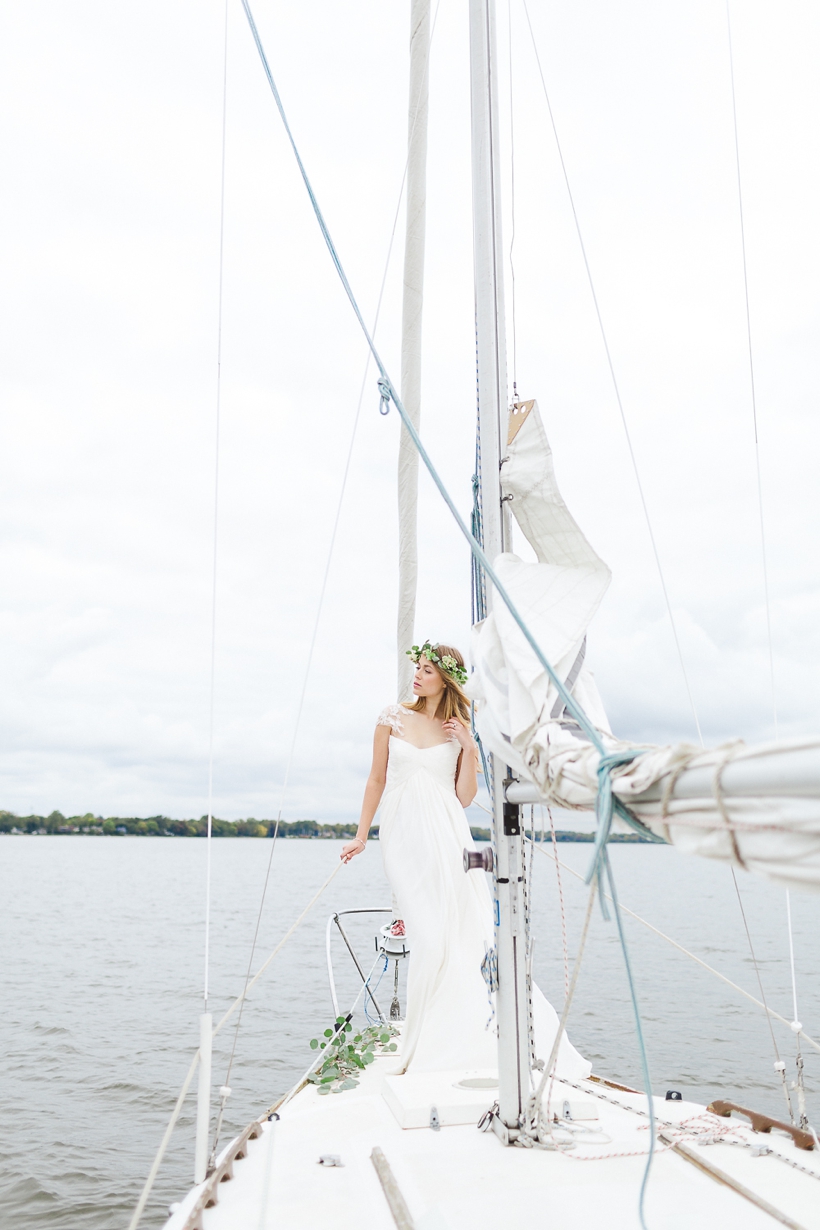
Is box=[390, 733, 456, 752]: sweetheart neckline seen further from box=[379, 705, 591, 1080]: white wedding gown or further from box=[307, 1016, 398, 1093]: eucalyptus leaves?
box=[307, 1016, 398, 1093]: eucalyptus leaves

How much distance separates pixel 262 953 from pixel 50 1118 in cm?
1105

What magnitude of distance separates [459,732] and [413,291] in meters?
3.20

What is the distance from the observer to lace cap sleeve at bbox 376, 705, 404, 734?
15.1ft

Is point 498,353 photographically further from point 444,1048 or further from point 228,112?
point 444,1048

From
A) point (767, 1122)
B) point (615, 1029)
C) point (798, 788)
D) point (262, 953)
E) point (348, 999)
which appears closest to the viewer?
point (798, 788)

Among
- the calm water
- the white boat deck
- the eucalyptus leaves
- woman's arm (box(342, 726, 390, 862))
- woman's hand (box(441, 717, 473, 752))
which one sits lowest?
the calm water

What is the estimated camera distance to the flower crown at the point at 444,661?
172 inches

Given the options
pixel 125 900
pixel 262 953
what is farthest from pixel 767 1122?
pixel 125 900

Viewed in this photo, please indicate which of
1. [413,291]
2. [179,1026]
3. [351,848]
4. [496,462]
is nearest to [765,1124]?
[351,848]

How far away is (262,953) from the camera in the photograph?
17.7m

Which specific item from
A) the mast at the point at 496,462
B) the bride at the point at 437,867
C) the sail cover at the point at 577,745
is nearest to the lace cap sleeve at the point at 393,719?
the bride at the point at 437,867

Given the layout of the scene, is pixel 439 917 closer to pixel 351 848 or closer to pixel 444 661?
pixel 351 848

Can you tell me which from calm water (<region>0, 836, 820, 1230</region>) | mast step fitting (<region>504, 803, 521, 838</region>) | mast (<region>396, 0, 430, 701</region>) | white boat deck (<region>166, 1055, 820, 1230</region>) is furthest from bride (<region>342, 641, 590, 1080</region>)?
calm water (<region>0, 836, 820, 1230</region>)

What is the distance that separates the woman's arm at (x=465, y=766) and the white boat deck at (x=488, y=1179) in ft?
4.94
